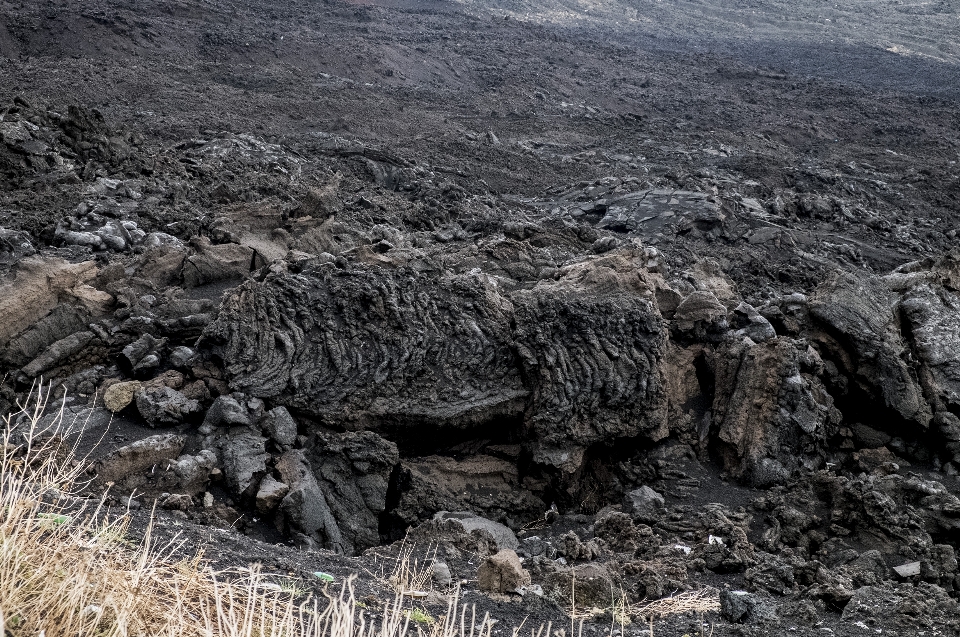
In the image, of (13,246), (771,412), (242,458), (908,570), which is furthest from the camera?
(13,246)

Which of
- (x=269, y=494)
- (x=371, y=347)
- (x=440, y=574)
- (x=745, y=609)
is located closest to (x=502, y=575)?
(x=440, y=574)

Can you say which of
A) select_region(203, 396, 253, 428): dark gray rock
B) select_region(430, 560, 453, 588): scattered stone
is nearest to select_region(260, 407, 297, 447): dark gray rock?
select_region(203, 396, 253, 428): dark gray rock

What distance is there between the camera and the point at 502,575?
4.24m

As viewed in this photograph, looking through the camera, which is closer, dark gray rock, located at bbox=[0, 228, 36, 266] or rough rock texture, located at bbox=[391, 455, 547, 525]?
rough rock texture, located at bbox=[391, 455, 547, 525]

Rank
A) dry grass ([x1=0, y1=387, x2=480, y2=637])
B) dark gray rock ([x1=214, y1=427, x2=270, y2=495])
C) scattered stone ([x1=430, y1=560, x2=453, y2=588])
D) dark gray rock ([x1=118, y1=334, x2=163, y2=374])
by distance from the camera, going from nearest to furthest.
A: dry grass ([x1=0, y1=387, x2=480, y2=637]), scattered stone ([x1=430, y1=560, x2=453, y2=588]), dark gray rock ([x1=214, y1=427, x2=270, y2=495]), dark gray rock ([x1=118, y1=334, x2=163, y2=374])

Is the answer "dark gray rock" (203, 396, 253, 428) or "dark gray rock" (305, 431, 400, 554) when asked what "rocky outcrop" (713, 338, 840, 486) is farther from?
"dark gray rock" (203, 396, 253, 428)

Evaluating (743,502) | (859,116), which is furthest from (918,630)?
(859,116)

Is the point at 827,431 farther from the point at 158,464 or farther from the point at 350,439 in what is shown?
the point at 158,464

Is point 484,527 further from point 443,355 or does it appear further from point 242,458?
point 242,458

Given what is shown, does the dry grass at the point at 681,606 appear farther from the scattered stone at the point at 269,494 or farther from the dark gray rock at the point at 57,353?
the dark gray rock at the point at 57,353

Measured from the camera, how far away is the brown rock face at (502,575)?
4.21m

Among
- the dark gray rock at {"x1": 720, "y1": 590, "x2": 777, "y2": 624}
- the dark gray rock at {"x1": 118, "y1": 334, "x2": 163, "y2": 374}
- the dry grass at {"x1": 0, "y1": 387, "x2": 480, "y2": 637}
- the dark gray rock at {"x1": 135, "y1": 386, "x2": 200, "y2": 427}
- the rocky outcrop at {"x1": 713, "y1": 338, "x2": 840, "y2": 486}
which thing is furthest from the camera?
the rocky outcrop at {"x1": 713, "y1": 338, "x2": 840, "y2": 486}

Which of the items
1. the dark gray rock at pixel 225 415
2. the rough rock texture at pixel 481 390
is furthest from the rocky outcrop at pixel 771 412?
the dark gray rock at pixel 225 415

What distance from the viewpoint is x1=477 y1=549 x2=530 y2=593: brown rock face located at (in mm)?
4211
